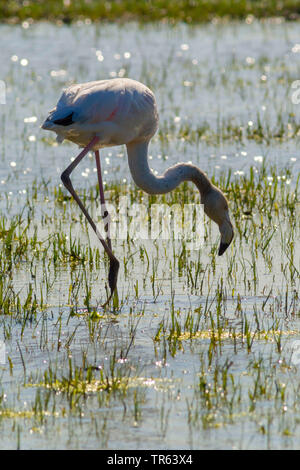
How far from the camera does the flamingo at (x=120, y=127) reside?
7.91m

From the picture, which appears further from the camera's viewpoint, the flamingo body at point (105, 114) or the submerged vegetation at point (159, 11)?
the submerged vegetation at point (159, 11)

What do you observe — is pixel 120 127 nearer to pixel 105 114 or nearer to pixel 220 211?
pixel 105 114

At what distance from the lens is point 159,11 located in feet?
85.5

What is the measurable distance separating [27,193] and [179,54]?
11.0 meters

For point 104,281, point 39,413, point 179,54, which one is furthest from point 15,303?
point 179,54

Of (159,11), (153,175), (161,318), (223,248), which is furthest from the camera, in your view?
(159,11)

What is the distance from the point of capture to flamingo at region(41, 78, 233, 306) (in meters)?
7.91

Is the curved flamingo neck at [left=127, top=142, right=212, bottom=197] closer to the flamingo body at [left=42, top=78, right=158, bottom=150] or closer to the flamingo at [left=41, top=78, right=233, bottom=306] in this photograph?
the flamingo at [left=41, top=78, right=233, bottom=306]

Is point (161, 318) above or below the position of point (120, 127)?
below

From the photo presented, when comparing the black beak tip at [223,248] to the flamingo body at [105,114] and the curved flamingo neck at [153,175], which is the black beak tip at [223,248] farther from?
the flamingo body at [105,114]

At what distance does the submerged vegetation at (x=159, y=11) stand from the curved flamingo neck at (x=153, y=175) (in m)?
17.4

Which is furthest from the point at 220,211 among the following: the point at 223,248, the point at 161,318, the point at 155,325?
the point at 155,325

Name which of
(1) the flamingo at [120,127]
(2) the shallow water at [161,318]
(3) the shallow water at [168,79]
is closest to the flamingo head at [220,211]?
(1) the flamingo at [120,127]

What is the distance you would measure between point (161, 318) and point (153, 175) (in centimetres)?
163
